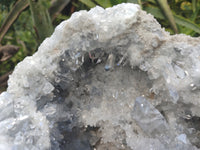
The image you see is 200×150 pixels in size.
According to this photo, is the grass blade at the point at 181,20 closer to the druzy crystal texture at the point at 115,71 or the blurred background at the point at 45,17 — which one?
the blurred background at the point at 45,17

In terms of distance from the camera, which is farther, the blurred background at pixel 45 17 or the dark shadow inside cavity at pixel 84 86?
the blurred background at pixel 45 17

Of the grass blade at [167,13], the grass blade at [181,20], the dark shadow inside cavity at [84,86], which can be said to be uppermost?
the dark shadow inside cavity at [84,86]

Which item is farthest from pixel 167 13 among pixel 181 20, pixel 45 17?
pixel 45 17

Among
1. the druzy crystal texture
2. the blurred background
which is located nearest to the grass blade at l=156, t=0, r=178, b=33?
the blurred background

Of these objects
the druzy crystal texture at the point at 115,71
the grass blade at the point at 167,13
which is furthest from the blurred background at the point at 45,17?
the druzy crystal texture at the point at 115,71

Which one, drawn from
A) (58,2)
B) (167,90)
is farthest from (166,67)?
(58,2)

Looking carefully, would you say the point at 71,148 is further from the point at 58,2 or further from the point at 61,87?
the point at 58,2
